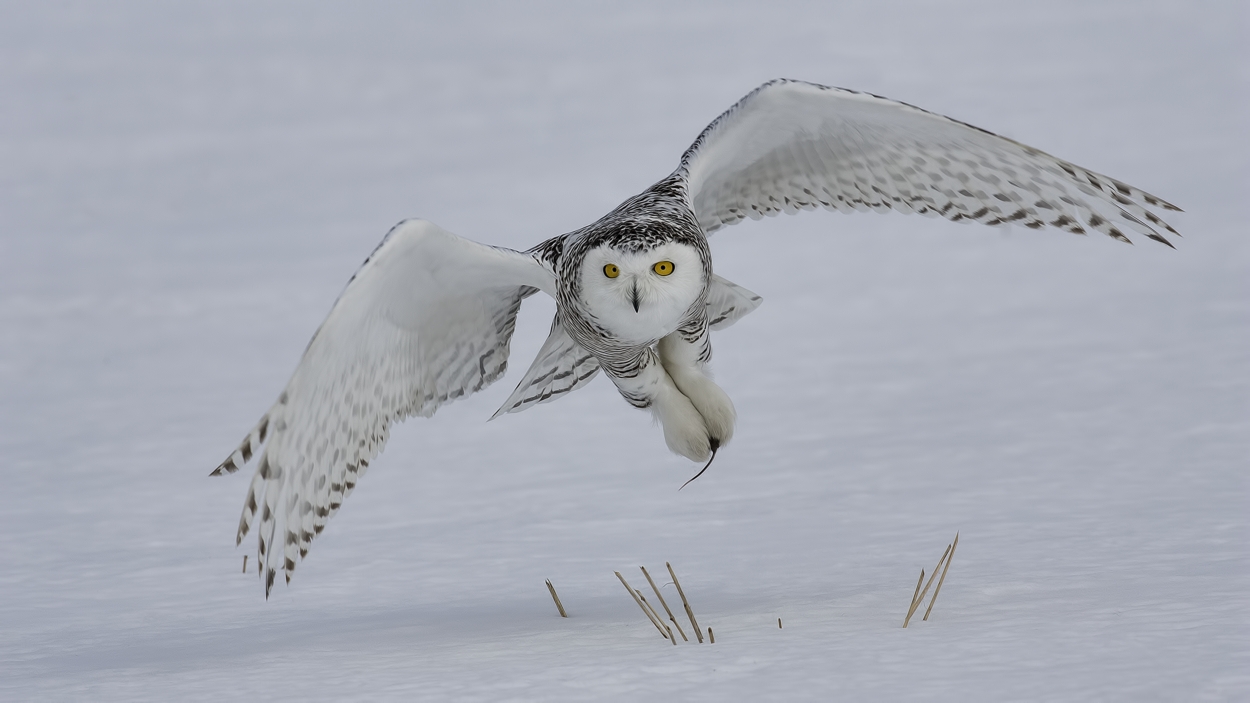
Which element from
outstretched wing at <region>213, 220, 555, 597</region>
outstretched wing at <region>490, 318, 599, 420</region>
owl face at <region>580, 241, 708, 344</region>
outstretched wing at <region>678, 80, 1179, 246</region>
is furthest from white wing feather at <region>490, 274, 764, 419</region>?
owl face at <region>580, 241, 708, 344</region>

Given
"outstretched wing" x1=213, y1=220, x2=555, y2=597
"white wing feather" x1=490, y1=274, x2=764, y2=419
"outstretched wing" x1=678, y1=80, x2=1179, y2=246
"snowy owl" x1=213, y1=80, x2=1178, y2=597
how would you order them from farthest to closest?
1. "white wing feather" x1=490, y1=274, x2=764, y2=419
2. "outstretched wing" x1=678, y1=80, x2=1179, y2=246
3. "snowy owl" x1=213, y1=80, x2=1178, y2=597
4. "outstretched wing" x1=213, y1=220, x2=555, y2=597

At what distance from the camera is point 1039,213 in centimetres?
381

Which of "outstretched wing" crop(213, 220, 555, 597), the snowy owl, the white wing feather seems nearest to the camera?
"outstretched wing" crop(213, 220, 555, 597)

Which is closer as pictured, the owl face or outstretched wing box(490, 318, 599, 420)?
the owl face

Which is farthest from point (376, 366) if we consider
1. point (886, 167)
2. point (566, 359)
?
point (886, 167)

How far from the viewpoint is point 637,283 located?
3.38 metres

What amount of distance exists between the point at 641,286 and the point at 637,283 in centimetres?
1

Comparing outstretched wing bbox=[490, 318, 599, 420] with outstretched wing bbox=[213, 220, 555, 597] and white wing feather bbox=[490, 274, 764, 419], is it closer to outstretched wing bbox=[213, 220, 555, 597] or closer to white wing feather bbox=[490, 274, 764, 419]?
white wing feather bbox=[490, 274, 764, 419]

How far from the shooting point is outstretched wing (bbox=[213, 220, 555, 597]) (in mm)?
3197

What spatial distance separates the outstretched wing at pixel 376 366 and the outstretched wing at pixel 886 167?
755mm

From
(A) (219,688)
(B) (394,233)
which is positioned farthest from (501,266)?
(A) (219,688)

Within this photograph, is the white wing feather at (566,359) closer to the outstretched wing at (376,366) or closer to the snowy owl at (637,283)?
the snowy owl at (637,283)

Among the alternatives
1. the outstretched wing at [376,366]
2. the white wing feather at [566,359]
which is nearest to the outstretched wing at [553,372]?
the white wing feather at [566,359]

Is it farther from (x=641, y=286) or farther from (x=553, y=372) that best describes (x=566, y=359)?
(x=641, y=286)
